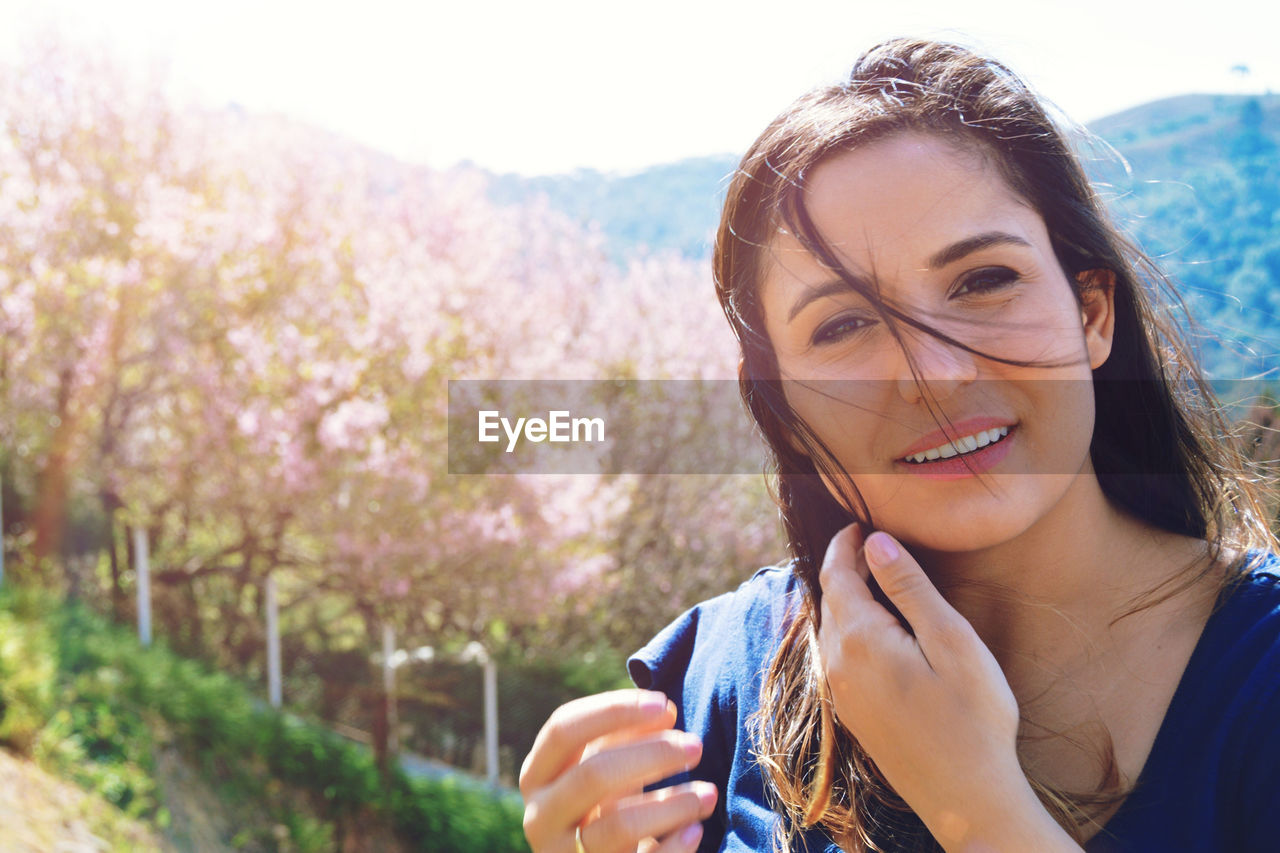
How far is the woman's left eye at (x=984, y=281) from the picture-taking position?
86 cm

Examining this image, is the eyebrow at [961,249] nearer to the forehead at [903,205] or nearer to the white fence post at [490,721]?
the forehead at [903,205]

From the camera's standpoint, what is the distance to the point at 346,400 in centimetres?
419

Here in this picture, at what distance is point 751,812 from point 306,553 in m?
3.93

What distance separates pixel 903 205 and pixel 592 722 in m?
0.55

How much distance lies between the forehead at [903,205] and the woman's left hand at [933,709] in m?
0.27

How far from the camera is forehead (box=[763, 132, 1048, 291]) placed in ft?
2.80

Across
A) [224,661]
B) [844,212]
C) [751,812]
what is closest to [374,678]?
[224,661]

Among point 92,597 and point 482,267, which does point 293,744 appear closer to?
point 92,597

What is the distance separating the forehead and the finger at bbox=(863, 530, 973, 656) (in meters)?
0.25

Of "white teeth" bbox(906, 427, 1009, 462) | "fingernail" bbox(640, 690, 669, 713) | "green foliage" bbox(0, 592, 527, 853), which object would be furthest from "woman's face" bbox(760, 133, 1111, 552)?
"green foliage" bbox(0, 592, 527, 853)

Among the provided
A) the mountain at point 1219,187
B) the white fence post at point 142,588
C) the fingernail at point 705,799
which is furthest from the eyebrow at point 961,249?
the white fence post at point 142,588

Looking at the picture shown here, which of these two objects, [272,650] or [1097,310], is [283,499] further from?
[1097,310]

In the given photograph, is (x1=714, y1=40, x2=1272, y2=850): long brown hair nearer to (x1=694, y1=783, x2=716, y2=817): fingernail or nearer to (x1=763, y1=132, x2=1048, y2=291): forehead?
(x1=763, y1=132, x2=1048, y2=291): forehead

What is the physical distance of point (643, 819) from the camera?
31.4 inches
